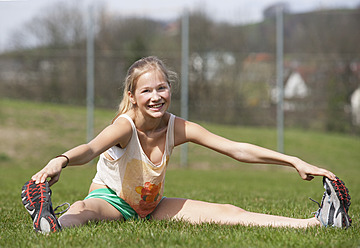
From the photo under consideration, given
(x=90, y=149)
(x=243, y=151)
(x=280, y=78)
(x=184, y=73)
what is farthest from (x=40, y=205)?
(x=280, y=78)

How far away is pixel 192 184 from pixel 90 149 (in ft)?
16.4

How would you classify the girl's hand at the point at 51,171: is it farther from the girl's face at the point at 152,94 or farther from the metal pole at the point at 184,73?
the metal pole at the point at 184,73

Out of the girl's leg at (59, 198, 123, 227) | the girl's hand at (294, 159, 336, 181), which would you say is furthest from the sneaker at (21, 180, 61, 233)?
the girl's hand at (294, 159, 336, 181)

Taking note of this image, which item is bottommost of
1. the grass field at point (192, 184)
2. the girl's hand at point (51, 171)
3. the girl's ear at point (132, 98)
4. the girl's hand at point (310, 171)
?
the grass field at point (192, 184)

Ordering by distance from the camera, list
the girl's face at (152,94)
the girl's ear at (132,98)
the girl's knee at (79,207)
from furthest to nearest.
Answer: the girl's ear at (132,98) < the girl's face at (152,94) < the girl's knee at (79,207)

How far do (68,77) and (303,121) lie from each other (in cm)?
631

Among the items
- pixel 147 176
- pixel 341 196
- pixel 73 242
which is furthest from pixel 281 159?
pixel 73 242

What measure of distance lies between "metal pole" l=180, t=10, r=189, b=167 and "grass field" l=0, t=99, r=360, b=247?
25cm

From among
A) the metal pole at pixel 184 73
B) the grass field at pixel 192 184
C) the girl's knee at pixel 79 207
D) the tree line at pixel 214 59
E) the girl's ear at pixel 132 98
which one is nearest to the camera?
the grass field at pixel 192 184

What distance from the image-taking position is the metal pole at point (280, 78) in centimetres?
1205

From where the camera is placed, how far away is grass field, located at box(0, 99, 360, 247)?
9.68ft

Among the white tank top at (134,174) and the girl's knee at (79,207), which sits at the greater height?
the white tank top at (134,174)

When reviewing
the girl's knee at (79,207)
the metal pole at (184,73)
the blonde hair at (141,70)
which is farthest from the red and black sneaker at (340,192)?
the metal pole at (184,73)

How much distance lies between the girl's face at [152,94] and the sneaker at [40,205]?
98 cm
